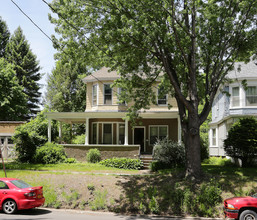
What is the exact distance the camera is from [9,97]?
136 ft

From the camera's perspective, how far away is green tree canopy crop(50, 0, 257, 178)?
1377 centimetres

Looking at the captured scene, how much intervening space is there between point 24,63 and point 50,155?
3169cm

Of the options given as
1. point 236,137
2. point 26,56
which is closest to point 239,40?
point 236,137

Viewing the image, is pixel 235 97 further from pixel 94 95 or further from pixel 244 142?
pixel 94 95

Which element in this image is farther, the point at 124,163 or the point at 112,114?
the point at 112,114

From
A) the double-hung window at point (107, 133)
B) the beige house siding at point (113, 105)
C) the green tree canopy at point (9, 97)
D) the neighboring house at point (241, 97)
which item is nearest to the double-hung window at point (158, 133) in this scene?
the beige house siding at point (113, 105)

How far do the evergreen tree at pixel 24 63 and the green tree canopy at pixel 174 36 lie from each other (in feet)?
122

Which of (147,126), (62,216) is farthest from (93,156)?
(62,216)

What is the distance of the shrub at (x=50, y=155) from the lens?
22.4 metres

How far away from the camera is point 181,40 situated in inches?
563

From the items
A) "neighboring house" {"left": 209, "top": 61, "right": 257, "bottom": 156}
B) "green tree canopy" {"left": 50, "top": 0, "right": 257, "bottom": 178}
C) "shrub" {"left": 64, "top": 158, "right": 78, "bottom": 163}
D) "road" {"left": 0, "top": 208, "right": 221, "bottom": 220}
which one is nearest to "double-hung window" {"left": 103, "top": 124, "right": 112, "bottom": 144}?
"shrub" {"left": 64, "top": 158, "right": 78, "bottom": 163}

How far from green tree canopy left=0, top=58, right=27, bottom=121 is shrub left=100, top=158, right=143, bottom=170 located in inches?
950

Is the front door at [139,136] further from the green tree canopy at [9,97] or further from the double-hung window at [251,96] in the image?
the green tree canopy at [9,97]

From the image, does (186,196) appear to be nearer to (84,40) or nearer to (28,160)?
(84,40)
